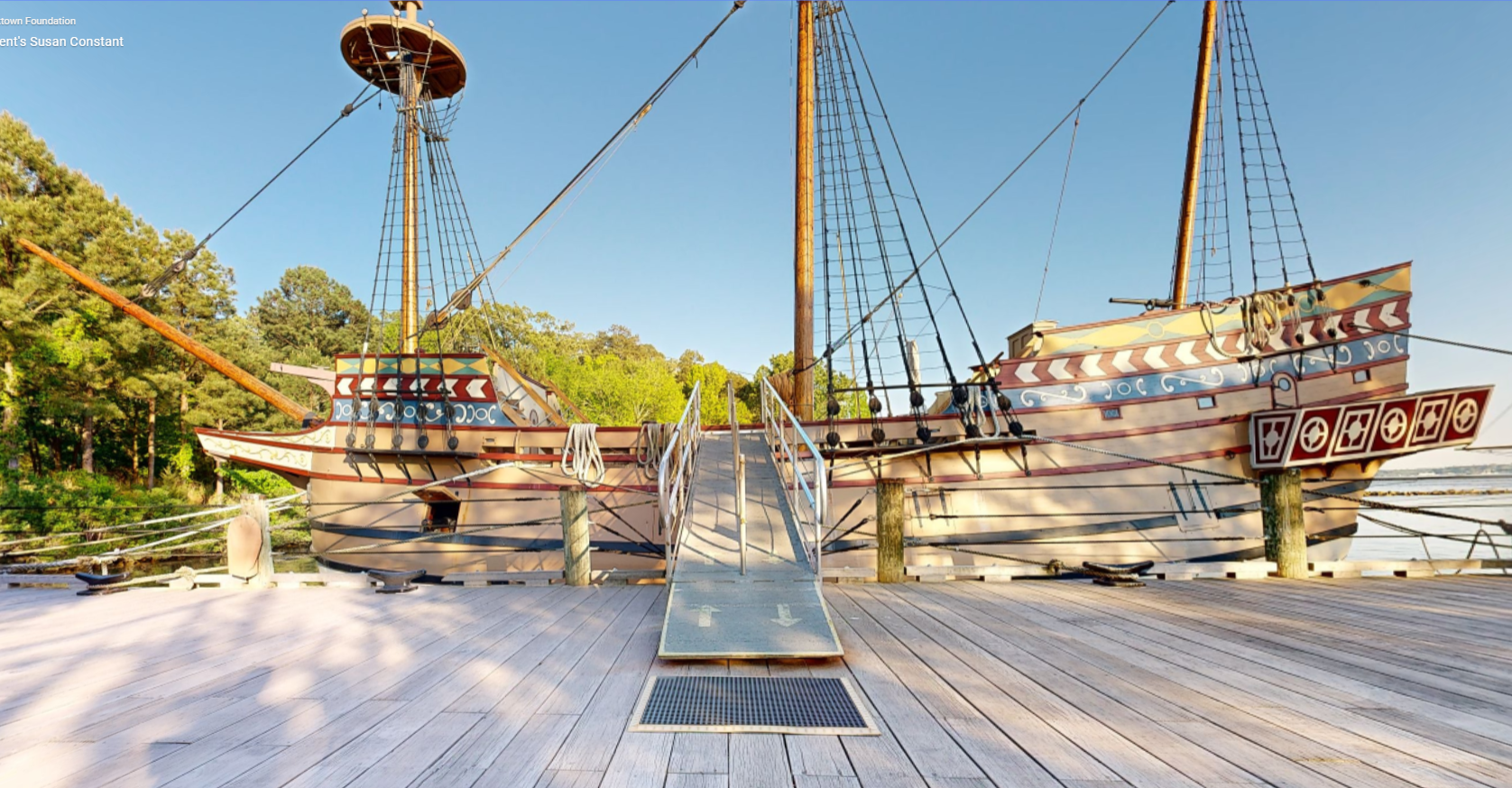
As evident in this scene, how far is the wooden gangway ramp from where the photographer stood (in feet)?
11.3

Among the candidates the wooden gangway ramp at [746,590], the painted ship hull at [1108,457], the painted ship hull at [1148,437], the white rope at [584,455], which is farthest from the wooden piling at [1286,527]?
the white rope at [584,455]

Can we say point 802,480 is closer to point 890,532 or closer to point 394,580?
point 890,532

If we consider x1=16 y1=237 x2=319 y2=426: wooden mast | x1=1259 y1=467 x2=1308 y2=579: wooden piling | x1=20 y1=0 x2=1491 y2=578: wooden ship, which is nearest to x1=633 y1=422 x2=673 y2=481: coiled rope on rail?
x1=20 y1=0 x2=1491 y2=578: wooden ship

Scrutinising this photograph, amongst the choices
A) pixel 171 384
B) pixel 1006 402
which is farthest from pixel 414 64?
pixel 171 384

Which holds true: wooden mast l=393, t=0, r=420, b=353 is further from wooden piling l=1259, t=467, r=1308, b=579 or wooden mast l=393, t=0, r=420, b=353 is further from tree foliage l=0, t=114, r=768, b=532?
wooden piling l=1259, t=467, r=1308, b=579

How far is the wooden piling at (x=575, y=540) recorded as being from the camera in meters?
5.83

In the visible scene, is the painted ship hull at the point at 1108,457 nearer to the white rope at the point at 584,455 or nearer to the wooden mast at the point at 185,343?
the white rope at the point at 584,455

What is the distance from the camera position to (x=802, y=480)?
5168mm

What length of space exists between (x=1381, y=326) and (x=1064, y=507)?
565 centimetres

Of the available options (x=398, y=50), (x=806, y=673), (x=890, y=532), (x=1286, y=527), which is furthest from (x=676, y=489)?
(x=398, y=50)

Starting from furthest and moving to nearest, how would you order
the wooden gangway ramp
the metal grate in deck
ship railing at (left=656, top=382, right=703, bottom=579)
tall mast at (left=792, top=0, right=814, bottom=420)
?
tall mast at (left=792, top=0, right=814, bottom=420)
ship railing at (left=656, top=382, right=703, bottom=579)
the wooden gangway ramp
the metal grate in deck

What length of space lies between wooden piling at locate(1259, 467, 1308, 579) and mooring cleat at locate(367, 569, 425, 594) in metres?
8.39

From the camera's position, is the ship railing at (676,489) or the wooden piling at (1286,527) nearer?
the ship railing at (676,489)

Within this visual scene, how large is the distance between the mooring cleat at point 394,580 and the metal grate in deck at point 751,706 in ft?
11.8
